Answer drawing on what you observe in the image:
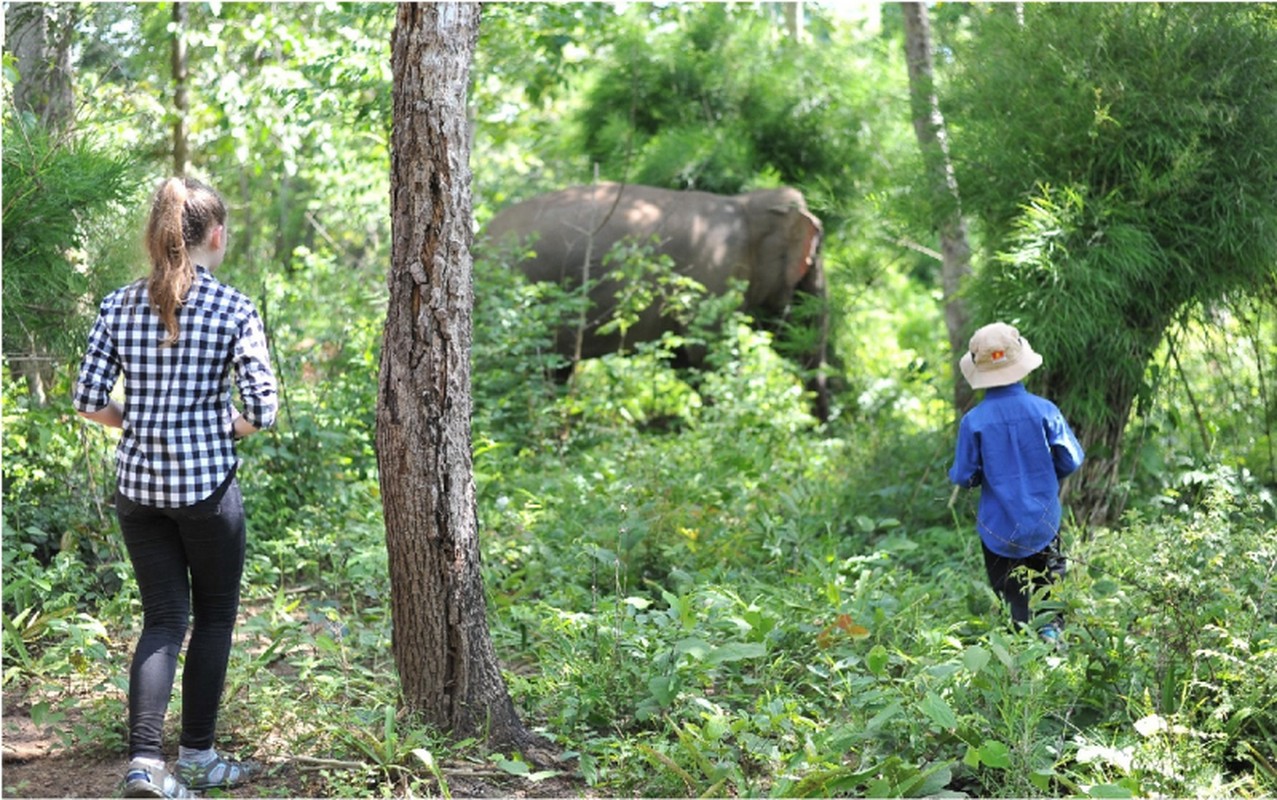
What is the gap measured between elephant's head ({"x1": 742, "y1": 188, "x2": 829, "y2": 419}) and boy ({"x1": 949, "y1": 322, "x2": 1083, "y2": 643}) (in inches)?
201

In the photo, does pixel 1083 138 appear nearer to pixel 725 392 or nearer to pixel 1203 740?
pixel 725 392

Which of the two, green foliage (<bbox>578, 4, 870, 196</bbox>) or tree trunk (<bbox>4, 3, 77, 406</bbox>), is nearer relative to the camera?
tree trunk (<bbox>4, 3, 77, 406</bbox>)

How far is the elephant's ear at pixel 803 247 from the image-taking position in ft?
36.1

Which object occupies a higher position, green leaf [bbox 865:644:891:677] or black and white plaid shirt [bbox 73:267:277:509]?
black and white plaid shirt [bbox 73:267:277:509]

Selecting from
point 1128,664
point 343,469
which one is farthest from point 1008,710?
point 343,469

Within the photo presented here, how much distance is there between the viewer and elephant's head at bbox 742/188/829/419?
11.0m

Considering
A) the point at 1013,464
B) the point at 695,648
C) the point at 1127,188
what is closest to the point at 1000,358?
the point at 1013,464

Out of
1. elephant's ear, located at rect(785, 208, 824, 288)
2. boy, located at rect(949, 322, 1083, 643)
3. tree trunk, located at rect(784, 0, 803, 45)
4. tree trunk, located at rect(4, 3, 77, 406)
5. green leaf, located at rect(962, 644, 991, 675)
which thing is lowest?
green leaf, located at rect(962, 644, 991, 675)

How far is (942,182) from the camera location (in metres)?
7.82

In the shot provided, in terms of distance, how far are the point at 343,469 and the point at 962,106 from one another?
402 cm

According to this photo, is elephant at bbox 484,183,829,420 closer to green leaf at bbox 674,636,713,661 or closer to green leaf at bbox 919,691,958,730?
green leaf at bbox 674,636,713,661

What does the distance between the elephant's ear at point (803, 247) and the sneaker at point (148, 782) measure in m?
7.87

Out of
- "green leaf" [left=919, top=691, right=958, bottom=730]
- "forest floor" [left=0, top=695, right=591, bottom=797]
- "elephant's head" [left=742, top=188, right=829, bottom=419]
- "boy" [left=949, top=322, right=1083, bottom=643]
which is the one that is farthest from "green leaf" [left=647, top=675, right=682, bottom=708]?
"elephant's head" [left=742, top=188, right=829, bottom=419]

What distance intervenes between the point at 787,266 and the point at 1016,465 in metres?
5.68
